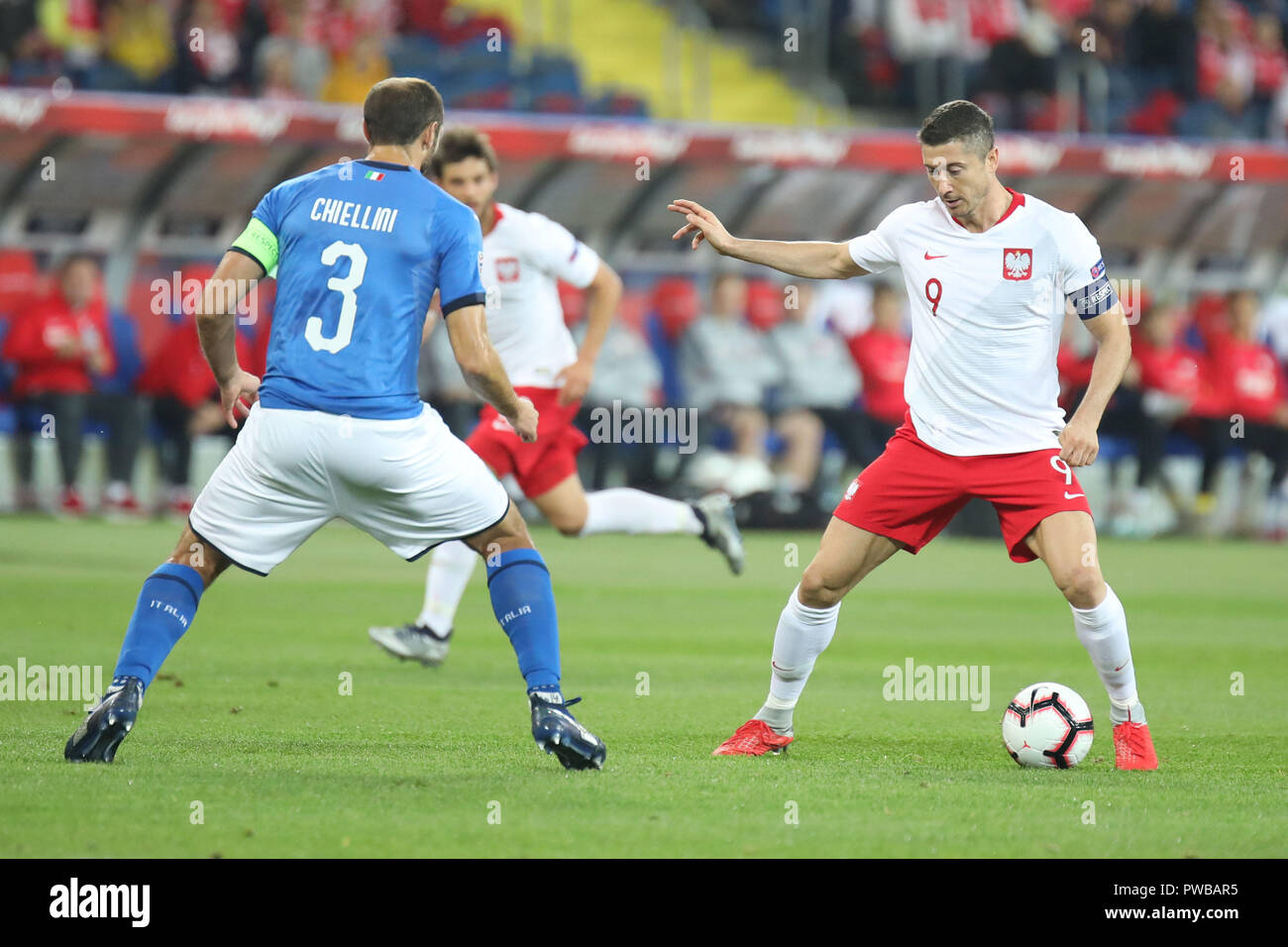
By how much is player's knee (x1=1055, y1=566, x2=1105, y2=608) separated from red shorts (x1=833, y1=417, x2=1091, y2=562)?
205 millimetres

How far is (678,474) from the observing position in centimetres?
1828

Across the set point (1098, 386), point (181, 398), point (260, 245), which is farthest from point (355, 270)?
point (181, 398)

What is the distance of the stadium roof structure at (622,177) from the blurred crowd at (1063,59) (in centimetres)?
81

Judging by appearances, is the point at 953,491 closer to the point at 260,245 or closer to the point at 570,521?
the point at 260,245

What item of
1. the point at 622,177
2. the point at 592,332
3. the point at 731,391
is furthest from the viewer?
the point at 622,177

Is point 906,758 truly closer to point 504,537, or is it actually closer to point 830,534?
point 830,534

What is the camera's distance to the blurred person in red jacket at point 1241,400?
1917 cm

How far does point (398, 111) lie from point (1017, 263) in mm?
2139

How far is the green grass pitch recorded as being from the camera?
5023 mm

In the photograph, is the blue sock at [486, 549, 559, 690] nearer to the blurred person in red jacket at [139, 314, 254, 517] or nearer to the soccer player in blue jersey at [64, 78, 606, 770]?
the soccer player in blue jersey at [64, 78, 606, 770]

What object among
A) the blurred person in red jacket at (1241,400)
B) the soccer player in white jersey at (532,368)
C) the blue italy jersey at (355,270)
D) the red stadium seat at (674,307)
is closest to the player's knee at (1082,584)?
the blue italy jersey at (355,270)

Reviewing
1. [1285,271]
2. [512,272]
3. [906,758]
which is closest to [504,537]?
[906,758]

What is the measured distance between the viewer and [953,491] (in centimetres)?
650
